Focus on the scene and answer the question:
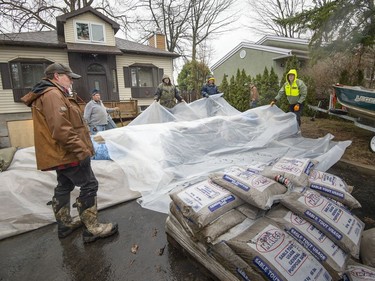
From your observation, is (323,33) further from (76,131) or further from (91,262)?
(91,262)

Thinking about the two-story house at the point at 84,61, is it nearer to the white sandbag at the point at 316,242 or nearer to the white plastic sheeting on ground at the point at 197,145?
the white plastic sheeting on ground at the point at 197,145

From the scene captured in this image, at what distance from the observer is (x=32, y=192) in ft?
8.89

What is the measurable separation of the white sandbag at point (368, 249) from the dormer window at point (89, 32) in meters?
15.3

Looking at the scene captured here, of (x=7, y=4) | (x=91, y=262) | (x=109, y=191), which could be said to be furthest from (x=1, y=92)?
(x=91, y=262)

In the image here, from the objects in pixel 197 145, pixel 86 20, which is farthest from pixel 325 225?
pixel 86 20

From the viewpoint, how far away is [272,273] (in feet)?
4.16

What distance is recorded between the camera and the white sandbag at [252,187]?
164 cm

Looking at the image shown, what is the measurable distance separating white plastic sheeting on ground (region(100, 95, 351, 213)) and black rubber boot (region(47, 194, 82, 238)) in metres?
0.85

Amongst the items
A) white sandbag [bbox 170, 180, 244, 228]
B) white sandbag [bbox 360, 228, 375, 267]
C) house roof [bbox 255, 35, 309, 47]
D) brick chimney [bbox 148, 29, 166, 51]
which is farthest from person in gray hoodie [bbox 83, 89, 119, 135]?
brick chimney [bbox 148, 29, 166, 51]

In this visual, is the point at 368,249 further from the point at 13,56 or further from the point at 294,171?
the point at 13,56

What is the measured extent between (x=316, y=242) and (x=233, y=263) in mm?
554

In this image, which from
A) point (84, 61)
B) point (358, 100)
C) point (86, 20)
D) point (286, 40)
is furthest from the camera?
point (286, 40)

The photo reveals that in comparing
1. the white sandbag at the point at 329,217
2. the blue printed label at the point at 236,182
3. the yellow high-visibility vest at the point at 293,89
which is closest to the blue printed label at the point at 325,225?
the white sandbag at the point at 329,217

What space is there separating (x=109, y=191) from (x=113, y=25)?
1385 cm
